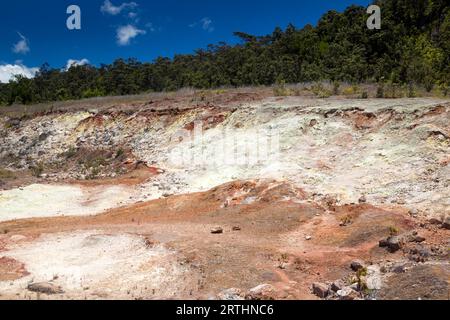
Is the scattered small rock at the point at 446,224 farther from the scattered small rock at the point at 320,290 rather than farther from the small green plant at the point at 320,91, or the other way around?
the small green plant at the point at 320,91

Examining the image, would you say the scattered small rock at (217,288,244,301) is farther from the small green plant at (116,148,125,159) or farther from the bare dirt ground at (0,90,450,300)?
the small green plant at (116,148,125,159)

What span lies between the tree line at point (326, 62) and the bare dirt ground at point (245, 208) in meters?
7.36

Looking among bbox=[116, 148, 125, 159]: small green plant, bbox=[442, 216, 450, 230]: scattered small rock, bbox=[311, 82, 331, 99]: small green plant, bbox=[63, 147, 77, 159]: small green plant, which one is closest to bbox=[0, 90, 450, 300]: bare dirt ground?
bbox=[442, 216, 450, 230]: scattered small rock

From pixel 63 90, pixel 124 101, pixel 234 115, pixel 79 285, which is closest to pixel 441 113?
pixel 234 115

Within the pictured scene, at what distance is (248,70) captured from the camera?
40312mm

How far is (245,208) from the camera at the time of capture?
1462 centimetres

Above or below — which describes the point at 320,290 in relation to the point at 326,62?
→ below

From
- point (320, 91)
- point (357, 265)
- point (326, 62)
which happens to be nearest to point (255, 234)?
point (357, 265)

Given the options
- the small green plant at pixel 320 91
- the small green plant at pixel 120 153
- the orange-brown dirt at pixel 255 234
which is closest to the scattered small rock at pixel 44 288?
the orange-brown dirt at pixel 255 234

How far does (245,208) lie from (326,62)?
24427 mm

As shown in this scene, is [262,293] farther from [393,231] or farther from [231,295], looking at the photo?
[393,231]

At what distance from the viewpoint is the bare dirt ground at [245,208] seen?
884 cm
